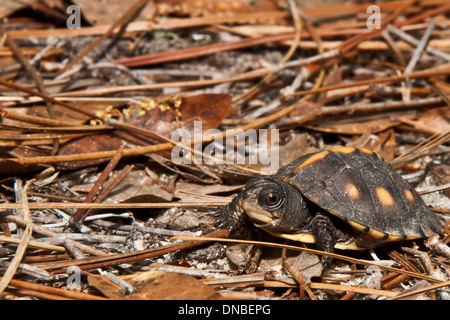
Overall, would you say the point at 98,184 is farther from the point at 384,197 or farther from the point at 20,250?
the point at 384,197

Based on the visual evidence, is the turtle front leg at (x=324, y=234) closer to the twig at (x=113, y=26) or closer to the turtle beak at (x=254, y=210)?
the turtle beak at (x=254, y=210)

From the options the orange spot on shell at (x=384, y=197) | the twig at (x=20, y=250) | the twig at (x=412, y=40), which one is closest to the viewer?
the twig at (x=20, y=250)

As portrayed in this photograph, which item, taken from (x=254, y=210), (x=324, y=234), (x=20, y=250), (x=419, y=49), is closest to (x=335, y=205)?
(x=324, y=234)

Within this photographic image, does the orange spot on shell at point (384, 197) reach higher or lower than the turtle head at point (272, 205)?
higher

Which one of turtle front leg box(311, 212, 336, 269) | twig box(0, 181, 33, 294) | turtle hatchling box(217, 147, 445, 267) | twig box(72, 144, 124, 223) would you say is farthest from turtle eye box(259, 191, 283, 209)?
twig box(0, 181, 33, 294)

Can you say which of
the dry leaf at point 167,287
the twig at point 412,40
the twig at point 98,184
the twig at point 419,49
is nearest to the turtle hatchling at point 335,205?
the dry leaf at point 167,287

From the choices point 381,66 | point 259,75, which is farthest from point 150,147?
point 381,66
